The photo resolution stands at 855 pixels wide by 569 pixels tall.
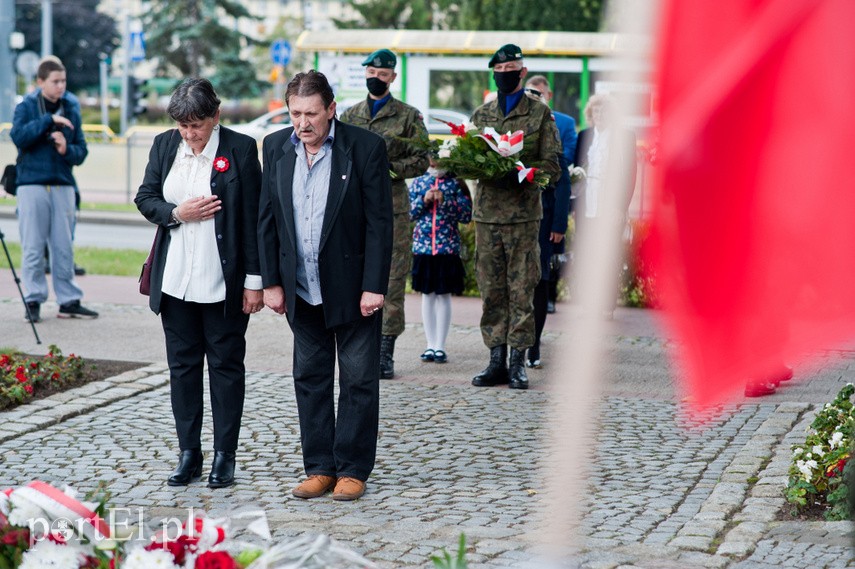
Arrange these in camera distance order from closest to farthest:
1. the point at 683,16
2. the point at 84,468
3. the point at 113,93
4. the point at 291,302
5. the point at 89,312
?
the point at 683,16
the point at 291,302
the point at 84,468
the point at 89,312
the point at 113,93

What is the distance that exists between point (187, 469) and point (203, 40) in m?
53.7

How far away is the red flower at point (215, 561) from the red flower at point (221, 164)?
9.98 ft

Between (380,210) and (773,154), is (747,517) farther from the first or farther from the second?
(773,154)

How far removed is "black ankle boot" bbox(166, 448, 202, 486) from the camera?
19.9 feet

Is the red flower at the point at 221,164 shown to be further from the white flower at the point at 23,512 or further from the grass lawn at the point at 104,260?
the grass lawn at the point at 104,260

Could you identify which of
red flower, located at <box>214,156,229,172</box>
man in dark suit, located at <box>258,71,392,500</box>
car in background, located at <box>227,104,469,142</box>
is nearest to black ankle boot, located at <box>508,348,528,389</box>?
man in dark suit, located at <box>258,71,392,500</box>

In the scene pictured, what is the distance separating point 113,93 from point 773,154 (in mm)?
86146

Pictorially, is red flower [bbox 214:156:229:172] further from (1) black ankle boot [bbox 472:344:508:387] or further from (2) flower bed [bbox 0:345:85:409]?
(1) black ankle boot [bbox 472:344:508:387]

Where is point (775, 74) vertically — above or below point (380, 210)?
above

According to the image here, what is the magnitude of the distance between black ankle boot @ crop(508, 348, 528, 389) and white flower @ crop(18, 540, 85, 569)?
17.4 feet

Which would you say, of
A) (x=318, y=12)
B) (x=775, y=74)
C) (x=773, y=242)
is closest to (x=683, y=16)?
(x=775, y=74)

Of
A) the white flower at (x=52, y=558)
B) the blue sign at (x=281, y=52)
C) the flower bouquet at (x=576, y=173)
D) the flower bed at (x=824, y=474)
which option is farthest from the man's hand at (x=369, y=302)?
the blue sign at (x=281, y=52)

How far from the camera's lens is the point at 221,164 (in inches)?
239

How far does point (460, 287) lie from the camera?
31.2 ft
